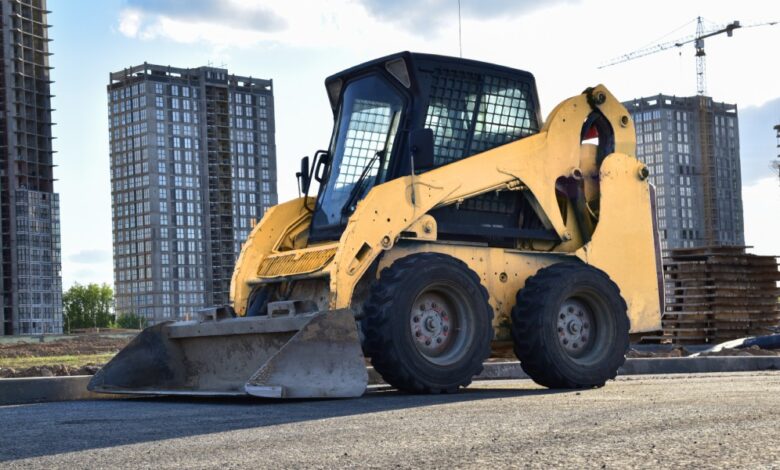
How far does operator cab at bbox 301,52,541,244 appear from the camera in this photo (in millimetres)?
11312

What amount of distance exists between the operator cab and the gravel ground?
2.20 metres

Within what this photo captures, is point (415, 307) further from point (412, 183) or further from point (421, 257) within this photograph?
point (412, 183)

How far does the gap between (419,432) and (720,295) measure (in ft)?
63.2

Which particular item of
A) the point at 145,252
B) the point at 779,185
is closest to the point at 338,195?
the point at 779,185

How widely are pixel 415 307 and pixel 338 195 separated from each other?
65.5 inches

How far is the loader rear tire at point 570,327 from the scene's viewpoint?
11.1 meters

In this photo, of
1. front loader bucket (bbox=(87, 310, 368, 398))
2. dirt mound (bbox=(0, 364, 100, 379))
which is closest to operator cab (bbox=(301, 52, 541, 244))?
front loader bucket (bbox=(87, 310, 368, 398))

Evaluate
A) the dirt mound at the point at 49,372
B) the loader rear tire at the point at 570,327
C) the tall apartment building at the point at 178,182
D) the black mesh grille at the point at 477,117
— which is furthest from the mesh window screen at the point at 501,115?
the tall apartment building at the point at 178,182

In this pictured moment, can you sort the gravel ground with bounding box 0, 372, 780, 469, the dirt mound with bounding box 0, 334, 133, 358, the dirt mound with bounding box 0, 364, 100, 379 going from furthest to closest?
the dirt mound with bounding box 0, 334, 133, 358 < the dirt mound with bounding box 0, 364, 100, 379 < the gravel ground with bounding box 0, 372, 780, 469

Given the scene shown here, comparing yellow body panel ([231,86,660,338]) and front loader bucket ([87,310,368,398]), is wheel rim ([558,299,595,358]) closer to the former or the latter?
yellow body panel ([231,86,660,338])

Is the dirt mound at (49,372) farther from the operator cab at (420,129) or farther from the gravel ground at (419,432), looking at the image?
the gravel ground at (419,432)

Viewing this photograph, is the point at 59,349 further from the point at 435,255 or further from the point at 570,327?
the point at 435,255

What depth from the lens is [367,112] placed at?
11.6 meters

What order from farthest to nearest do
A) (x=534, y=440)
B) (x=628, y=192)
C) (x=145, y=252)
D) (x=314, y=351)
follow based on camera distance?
(x=145, y=252) → (x=628, y=192) → (x=314, y=351) → (x=534, y=440)
